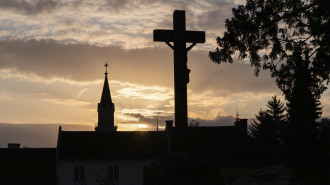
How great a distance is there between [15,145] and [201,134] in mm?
42190

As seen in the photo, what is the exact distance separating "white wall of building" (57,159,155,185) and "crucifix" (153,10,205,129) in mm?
30315

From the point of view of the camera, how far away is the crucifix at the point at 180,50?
612 inches

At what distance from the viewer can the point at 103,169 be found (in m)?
45.8

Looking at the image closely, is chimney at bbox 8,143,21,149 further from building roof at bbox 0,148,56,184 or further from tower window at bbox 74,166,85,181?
tower window at bbox 74,166,85,181

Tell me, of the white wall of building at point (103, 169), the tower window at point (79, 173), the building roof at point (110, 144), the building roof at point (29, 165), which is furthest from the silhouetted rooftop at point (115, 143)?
the building roof at point (29, 165)

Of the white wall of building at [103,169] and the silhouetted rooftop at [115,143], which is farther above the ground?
the silhouetted rooftop at [115,143]

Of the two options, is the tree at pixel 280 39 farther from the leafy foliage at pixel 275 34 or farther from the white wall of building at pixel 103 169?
the white wall of building at pixel 103 169

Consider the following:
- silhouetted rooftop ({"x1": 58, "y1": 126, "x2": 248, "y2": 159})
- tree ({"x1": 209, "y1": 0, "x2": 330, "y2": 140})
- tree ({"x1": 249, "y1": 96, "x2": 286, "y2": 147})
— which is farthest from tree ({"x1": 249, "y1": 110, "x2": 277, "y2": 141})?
tree ({"x1": 209, "y1": 0, "x2": 330, "y2": 140})

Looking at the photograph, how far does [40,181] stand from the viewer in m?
47.4

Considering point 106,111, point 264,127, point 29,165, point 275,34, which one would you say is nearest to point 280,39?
point 275,34

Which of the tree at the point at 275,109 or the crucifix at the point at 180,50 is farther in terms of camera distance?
the tree at the point at 275,109

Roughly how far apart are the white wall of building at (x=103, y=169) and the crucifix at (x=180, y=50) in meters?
30.3

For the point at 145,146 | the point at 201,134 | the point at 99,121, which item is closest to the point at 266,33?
the point at 201,134

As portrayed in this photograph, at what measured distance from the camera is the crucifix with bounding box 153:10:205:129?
15555mm
